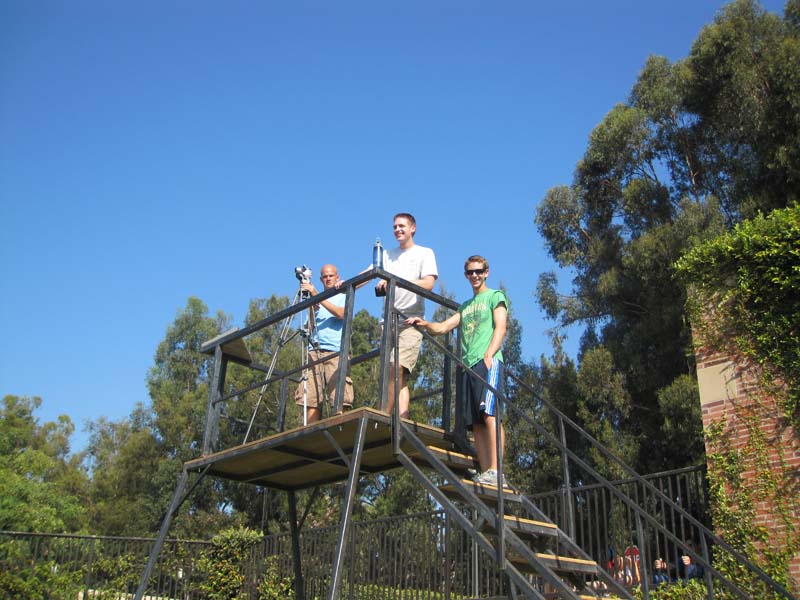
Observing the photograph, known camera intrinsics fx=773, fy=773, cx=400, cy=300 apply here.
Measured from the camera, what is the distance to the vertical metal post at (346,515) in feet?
17.4

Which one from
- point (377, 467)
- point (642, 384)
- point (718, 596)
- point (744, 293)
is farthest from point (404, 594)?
point (642, 384)

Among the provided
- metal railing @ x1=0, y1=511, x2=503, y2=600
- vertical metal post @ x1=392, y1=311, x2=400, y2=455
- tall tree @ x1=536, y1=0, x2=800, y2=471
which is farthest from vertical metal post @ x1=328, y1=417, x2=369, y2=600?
tall tree @ x1=536, y1=0, x2=800, y2=471

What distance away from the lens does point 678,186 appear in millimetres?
23219

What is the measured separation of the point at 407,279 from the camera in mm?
6816

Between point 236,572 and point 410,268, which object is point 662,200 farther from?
point 410,268

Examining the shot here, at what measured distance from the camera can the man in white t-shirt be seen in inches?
254

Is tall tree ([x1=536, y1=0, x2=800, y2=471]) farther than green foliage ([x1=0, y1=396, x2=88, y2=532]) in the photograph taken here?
No

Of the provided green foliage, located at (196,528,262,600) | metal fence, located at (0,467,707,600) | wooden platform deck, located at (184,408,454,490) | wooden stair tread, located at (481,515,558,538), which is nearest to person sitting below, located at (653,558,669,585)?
metal fence, located at (0,467,707,600)

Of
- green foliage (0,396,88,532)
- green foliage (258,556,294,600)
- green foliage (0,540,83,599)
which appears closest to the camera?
green foliage (0,540,83,599)

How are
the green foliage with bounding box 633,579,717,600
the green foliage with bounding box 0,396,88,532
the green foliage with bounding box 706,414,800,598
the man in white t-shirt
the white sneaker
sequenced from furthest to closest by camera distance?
the green foliage with bounding box 0,396,88,532
the green foliage with bounding box 633,579,717,600
the green foliage with bounding box 706,414,800,598
the man in white t-shirt
the white sneaker

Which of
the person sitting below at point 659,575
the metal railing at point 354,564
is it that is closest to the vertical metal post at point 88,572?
the metal railing at point 354,564

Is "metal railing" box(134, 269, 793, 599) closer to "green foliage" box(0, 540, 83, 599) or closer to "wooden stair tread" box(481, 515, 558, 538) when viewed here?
"wooden stair tread" box(481, 515, 558, 538)

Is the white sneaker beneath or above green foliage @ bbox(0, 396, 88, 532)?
beneath

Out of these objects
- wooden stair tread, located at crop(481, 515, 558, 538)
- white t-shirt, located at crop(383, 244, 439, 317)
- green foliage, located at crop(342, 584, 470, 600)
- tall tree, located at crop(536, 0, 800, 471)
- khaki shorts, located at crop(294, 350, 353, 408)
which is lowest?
green foliage, located at crop(342, 584, 470, 600)
